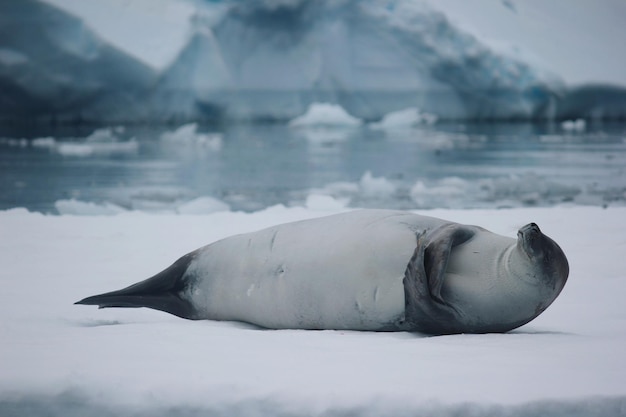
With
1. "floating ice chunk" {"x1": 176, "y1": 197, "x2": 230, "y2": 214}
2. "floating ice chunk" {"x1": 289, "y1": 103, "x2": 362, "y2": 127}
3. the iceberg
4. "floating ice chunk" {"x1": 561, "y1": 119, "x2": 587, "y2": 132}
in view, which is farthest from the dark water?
the iceberg

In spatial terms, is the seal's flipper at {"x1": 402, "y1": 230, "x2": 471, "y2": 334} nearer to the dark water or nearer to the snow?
the snow

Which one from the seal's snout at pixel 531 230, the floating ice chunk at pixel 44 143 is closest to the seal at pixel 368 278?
the seal's snout at pixel 531 230

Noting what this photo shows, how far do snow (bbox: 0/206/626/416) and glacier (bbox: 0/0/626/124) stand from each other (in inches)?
419

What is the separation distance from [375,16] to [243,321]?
503 inches

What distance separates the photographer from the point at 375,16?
1477 centimetres

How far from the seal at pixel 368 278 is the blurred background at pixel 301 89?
763cm

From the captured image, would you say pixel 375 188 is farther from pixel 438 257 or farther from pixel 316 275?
pixel 438 257

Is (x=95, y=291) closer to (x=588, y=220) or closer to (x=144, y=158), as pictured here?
(x=588, y=220)

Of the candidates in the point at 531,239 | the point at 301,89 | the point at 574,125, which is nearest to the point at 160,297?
the point at 531,239

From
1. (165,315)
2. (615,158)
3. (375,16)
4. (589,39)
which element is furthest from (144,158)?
(165,315)

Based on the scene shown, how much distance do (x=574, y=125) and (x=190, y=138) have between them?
26.5ft

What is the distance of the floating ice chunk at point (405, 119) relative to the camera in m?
16.1

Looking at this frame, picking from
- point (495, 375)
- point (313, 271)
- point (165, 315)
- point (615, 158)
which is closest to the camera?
point (495, 375)

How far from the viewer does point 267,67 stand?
14.9 metres
